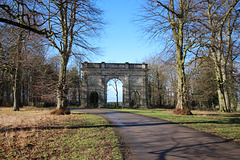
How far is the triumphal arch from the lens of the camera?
34.9 m

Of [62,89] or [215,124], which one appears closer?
[215,124]

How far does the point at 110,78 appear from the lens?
3606cm

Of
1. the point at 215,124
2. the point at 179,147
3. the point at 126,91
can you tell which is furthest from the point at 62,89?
the point at 126,91

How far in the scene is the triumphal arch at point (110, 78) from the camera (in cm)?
3492

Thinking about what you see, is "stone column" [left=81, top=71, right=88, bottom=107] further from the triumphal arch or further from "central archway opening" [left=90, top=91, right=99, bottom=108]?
"central archway opening" [left=90, top=91, right=99, bottom=108]

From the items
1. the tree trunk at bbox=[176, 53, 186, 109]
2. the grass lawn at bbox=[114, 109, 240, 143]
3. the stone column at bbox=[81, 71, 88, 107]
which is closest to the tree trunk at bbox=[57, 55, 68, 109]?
the grass lawn at bbox=[114, 109, 240, 143]

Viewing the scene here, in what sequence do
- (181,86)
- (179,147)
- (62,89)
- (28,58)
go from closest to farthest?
1. (179,147)
2. (28,58)
3. (62,89)
4. (181,86)

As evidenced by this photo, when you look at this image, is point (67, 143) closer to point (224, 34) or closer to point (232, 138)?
point (232, 138)

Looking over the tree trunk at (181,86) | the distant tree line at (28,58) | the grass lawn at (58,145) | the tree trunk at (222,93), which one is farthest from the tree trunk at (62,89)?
the tree trunk at (222,93)

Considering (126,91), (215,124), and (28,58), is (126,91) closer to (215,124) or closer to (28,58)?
(28,58)

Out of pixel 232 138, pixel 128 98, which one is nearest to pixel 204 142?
pixel 232 138

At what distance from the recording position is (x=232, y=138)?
5.84m

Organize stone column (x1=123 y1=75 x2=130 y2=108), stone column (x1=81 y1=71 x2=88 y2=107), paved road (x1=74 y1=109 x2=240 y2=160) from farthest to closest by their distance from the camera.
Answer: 1. stone column (x1=123 y1=75 x2=130 y2=108)
2. stone column (x1=81 y1=71 x2=88 y2=107)
3. paved road (x1=74 y1=109 x2=240 y2=160)

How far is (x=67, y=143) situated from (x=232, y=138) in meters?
5.56
